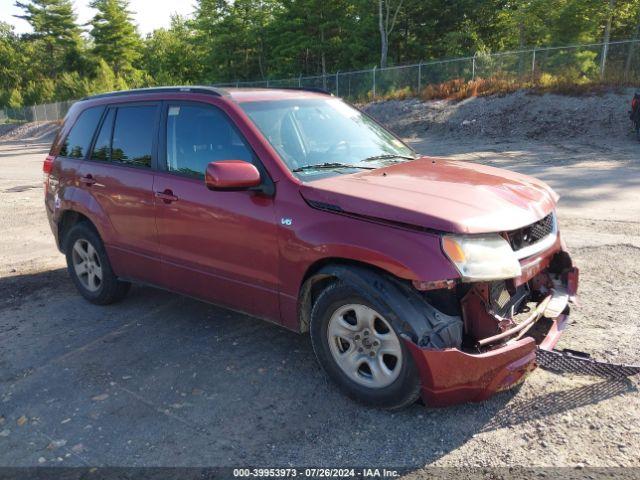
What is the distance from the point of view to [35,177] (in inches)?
636

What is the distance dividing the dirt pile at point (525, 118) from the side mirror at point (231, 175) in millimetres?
16517

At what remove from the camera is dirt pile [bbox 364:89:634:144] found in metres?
18.1

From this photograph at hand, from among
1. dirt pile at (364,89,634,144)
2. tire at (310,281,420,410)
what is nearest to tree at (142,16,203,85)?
dirt pile at (364,89,634,144)

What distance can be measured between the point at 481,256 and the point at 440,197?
0.47 m

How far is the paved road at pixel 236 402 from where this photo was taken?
2.91 m

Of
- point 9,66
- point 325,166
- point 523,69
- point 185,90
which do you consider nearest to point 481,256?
point 325,166

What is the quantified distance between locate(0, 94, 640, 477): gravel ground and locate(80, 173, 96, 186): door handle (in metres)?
1.20

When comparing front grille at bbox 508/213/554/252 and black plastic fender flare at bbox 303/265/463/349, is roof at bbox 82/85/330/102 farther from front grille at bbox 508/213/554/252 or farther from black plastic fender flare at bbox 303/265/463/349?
front grille at bbox 508/213/554/252

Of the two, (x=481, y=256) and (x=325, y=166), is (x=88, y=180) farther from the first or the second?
(x=481, y=256)

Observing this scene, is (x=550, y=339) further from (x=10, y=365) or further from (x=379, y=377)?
(x=10, y=365)

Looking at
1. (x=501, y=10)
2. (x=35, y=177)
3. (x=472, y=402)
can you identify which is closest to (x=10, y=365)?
(x=472, y=402)

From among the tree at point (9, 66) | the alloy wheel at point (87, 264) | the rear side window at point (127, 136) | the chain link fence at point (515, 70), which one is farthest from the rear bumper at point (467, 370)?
the tree at point (9, 66)

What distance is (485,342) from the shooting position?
2984mm

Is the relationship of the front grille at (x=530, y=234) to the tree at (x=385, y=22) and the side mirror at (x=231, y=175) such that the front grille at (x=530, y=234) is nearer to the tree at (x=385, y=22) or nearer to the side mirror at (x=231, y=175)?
the side mirror at (x=231, y=175)
